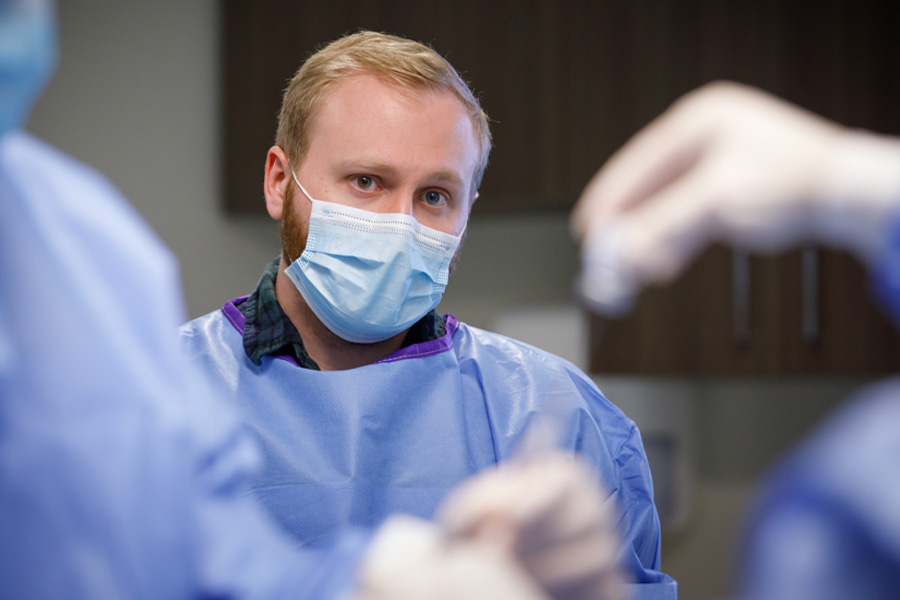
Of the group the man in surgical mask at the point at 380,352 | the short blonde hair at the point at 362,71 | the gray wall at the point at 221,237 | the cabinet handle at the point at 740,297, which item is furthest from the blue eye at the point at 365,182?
the cabinet handle at the point at 740,297

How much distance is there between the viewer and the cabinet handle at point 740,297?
234cm

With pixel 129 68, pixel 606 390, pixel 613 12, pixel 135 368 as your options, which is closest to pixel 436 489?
pixel 135 368

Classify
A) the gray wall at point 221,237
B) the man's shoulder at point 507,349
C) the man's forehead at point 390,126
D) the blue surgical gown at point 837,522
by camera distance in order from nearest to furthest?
the blue surgical gown at point 837,522 < the man's forehead at point 390,126 < the man's shoulder at point 507,349 < the gray wall at point 221,237

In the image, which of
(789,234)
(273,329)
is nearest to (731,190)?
(789,234)

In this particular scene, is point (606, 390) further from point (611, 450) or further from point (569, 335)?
point (611, 450)

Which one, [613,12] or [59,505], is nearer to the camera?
[59,505]

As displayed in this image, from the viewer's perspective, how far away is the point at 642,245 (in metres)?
0.53

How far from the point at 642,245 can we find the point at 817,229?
106 millimetres

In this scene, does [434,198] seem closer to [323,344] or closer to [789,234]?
[323,344]

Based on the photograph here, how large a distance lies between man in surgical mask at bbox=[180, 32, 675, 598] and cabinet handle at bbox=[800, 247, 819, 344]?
124 centimetres

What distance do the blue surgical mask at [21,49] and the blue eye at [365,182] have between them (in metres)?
0.70

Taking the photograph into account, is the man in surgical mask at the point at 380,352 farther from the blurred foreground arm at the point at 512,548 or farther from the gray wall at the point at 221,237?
the gray wall at the point at 221,237

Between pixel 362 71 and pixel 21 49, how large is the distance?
81cm

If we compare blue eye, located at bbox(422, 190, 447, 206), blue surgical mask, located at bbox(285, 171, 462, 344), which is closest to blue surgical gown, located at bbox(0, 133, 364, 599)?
blue surgical mask, located at bbox(285, 171, 462, 344)
